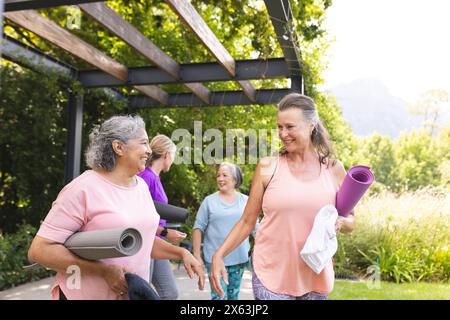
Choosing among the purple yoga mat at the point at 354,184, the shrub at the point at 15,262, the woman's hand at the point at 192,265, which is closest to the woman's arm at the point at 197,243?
the woman's hand at the point at 192,265

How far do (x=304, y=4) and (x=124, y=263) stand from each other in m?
3.30

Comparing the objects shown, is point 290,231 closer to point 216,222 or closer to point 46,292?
point 216,222

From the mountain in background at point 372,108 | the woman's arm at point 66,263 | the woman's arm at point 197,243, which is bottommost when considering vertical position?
the woman's arm at point 197,243

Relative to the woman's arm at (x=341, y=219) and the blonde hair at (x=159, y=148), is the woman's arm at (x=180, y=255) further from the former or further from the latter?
the blonde hair at (x=159, y=148)

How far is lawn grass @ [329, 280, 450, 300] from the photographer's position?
5047mm

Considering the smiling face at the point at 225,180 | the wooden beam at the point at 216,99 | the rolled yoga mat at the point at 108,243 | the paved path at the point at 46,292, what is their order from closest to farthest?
1. the rolled yoga mat at the point at 108,243
2. the smiling face at the point at 225,180
3. the paved path at the point at 46,292
4. the wooden beam at the point at 216,99

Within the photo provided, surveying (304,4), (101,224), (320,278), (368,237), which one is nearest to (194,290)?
(368,237)

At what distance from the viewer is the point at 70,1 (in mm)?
2992

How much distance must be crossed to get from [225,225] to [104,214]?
80.0 inches

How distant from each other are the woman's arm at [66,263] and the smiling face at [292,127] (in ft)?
2.86

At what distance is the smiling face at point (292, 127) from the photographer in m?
1.93

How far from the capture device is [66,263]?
4.50 ft

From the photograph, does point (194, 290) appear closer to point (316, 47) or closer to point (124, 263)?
point (316, 47)

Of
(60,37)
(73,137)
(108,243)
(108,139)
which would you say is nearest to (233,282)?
(108,139)
